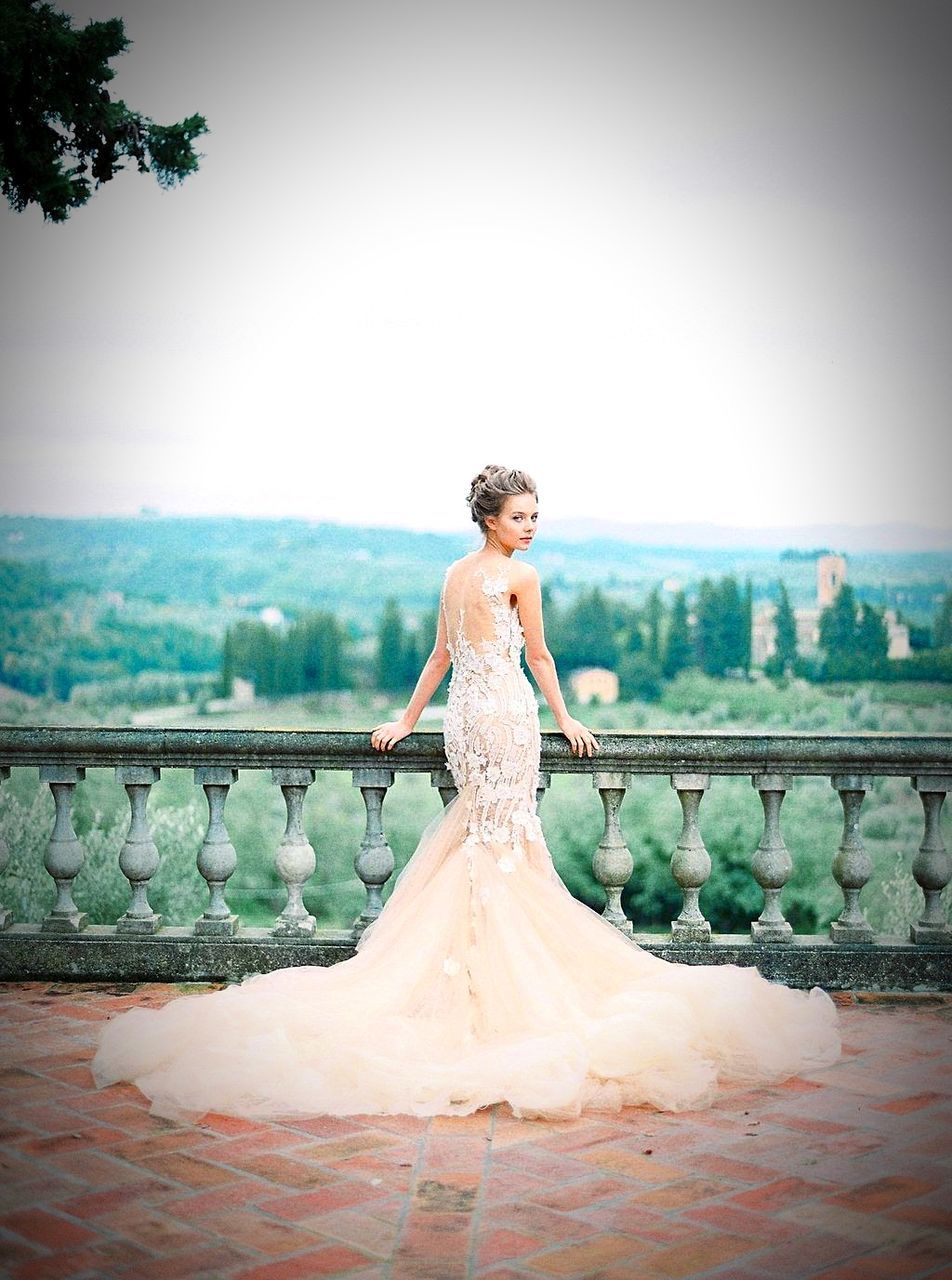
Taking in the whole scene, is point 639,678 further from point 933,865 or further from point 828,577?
point 933,865

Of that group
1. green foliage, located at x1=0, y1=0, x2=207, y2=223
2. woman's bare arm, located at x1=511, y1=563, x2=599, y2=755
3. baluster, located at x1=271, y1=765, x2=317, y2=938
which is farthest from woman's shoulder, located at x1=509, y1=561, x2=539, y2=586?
green foliage, located at x1=0, y1=0, x2=207, y2=223

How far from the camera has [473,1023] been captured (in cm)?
413

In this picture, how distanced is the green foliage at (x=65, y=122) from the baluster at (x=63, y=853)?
340 centimetres

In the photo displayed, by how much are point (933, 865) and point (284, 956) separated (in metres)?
2.41

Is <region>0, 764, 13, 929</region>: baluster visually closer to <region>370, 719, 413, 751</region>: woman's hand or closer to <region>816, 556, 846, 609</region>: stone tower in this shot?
<region>370, 719, 413, 751</region>: woman's hand

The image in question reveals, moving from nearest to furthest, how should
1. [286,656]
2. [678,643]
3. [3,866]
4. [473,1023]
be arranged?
[473,1023]
[3,866]
[678,643]
[286,656]

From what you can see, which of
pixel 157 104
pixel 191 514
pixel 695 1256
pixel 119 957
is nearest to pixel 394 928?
pixel 119 957

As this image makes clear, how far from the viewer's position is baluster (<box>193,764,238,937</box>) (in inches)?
198

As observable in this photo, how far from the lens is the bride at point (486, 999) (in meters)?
3.79

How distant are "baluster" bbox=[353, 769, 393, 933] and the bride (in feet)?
0.68

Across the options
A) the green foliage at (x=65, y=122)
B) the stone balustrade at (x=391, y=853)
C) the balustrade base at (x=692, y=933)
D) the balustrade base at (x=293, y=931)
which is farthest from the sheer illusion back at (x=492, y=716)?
the green foliage at (x=65, y=122)

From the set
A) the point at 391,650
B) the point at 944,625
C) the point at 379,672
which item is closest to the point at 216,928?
the point at 391,650

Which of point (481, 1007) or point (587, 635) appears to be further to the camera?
point (587, 635)

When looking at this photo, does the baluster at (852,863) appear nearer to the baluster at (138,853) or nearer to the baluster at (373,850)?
the baluster at (373,850)
